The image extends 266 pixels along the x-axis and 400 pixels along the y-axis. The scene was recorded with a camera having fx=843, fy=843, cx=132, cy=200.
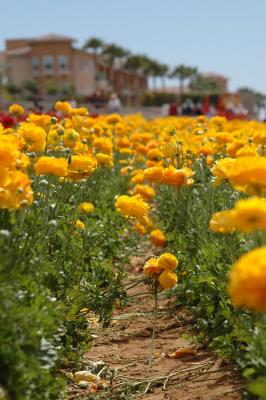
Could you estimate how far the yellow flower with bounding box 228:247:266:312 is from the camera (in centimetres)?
218

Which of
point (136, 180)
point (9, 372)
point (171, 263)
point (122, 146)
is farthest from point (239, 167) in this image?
point (122, 146)

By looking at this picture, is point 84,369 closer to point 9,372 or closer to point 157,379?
point 157,379

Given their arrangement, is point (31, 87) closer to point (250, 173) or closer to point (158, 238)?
point (158, 238)

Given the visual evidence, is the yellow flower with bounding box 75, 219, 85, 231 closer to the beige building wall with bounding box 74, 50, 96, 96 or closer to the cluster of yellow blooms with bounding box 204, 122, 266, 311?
the cluster of yellow blooms with bounding box 204, 122, 266, 311

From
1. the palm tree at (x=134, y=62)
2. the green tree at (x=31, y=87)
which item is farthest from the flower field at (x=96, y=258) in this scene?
the palm tree at (x=134, y=62)

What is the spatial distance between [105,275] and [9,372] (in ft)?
8.79

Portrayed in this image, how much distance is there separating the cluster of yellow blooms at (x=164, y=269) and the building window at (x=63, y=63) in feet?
267

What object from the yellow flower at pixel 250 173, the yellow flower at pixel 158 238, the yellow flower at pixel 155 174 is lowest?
the yellow flower at pixel 158 238

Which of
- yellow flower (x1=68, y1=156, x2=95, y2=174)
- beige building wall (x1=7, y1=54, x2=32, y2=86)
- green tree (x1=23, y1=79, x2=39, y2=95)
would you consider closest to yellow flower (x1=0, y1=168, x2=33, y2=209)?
yellow flower (x1=68, y1=156, x2=95, y2=174)

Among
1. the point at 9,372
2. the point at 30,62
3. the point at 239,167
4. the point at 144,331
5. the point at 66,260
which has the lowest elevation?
the point at 30,62

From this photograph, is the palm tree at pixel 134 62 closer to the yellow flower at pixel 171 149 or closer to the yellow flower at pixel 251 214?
the yellow flower at pixel 171 149

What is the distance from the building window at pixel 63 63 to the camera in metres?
84.2

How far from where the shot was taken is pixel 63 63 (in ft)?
278

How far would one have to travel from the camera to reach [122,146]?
9.54 m
